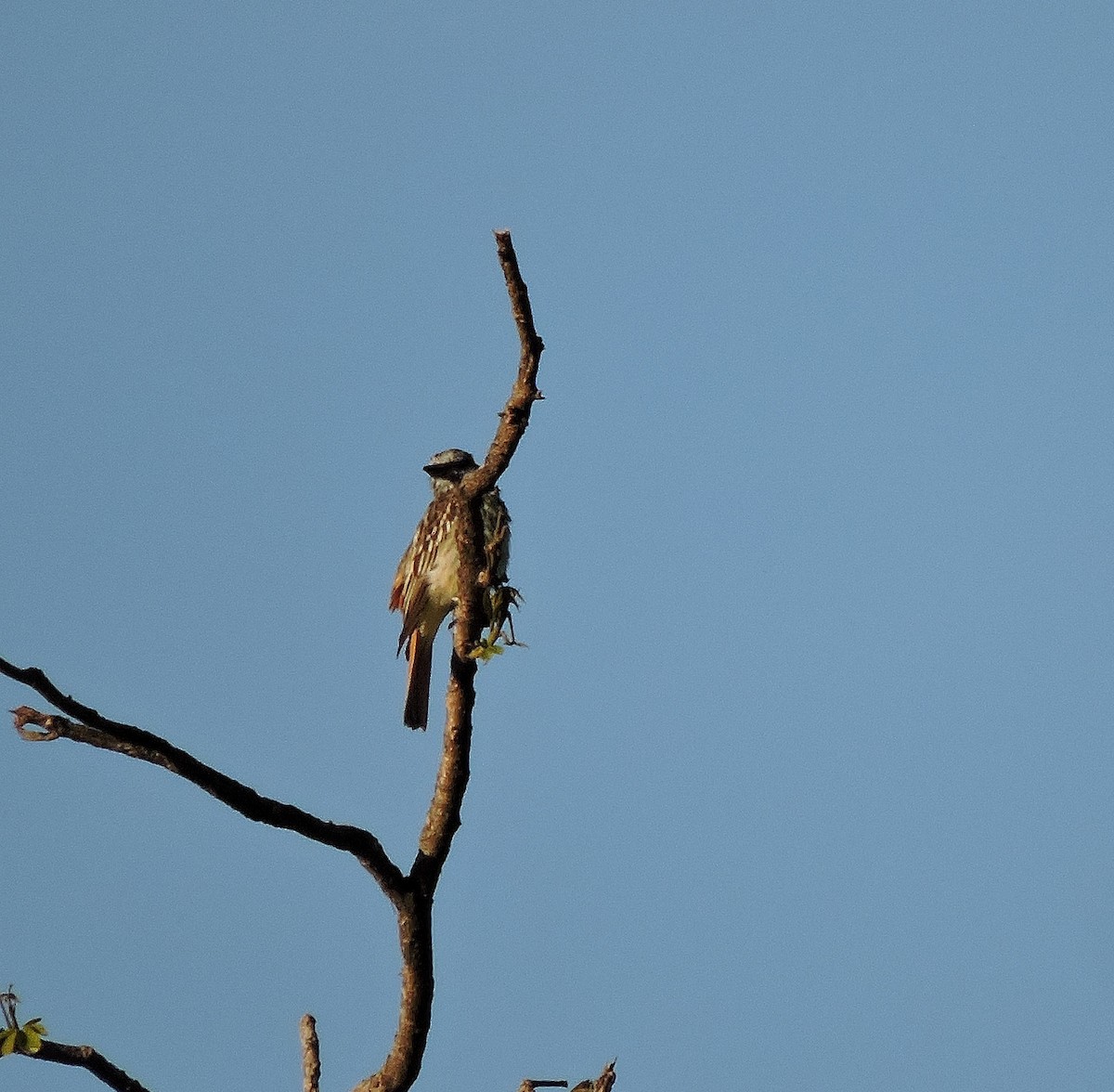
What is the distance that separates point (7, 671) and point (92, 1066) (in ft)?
4.38

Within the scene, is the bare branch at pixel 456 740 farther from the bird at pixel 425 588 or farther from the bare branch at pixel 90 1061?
the bird at pixel 425 588

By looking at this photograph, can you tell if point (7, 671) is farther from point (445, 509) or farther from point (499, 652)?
point (445, 509)

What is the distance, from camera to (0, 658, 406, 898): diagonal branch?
3.67 meters

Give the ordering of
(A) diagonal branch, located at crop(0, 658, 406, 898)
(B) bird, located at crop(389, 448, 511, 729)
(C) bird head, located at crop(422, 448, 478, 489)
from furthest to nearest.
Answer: (C) bird head, located at crop(422, 448, 478, 489) < (B) bird, located at crop(389, 448, 511, 729) < (A) diagonal branch, located at crop(0, 658, 406, 898)

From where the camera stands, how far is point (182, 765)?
393 cm

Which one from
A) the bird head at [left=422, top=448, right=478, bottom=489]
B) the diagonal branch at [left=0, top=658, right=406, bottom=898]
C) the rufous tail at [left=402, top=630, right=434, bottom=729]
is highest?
the bird head at [left=422, top=448, right=478, bottom=489]

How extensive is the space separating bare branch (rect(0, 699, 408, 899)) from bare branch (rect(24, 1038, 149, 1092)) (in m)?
0.77

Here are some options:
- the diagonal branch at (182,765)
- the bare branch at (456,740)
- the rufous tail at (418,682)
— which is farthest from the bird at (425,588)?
the diagonal branch at (182,765)

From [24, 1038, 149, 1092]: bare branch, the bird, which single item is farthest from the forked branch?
the bird

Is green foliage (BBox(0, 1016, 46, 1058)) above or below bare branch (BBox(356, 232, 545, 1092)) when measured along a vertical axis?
below

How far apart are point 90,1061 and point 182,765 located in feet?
2.94

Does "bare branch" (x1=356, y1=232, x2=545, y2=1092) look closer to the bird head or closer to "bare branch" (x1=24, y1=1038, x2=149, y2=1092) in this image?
"bare branch" (x1=24, y1=1038, x2=149, y2=1092)

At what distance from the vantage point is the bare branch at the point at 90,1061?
13.3ft

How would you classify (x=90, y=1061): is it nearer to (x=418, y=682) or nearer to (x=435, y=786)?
(x=435, y=786)
